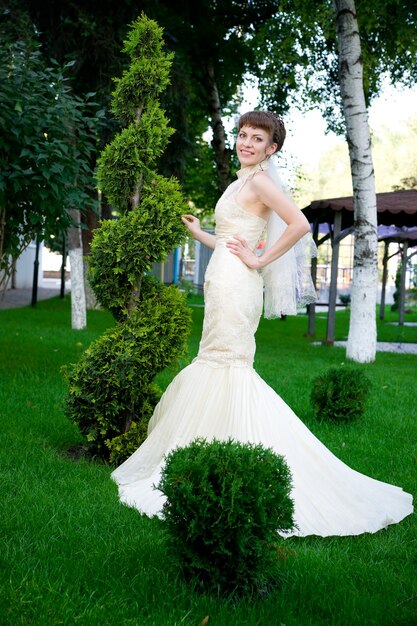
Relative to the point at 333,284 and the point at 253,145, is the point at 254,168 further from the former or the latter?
the point at 333,284

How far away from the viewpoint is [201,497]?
340cm

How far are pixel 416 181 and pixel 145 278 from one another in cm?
3346

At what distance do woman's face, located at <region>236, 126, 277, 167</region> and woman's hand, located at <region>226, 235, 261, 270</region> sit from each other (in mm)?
528

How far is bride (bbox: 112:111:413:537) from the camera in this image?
4.99 metres

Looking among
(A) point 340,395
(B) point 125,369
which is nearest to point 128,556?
(B) point 125,369

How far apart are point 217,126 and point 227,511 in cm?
1815

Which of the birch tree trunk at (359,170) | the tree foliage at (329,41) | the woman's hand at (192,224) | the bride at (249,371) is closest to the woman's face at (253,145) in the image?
the bride at (249,371)

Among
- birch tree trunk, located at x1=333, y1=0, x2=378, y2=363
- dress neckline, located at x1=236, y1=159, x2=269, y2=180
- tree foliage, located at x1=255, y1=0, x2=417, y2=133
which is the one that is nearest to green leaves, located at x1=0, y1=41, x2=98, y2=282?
dress neckline, located at x1=236, y1=159, x2=269, y2=180

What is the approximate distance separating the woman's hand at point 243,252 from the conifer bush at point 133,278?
2.56 ft

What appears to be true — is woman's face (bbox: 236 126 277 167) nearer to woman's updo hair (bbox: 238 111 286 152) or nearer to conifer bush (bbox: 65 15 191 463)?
woman's updo hair (bbox: 238 111 286 152)

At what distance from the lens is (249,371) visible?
5.26 meters

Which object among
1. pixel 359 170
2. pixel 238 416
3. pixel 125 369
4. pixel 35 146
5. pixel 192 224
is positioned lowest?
pixel 238 416

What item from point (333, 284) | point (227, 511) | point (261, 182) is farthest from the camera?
point (333, 284)

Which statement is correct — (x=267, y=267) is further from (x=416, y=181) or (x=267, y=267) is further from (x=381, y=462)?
(x=416, y=181)
